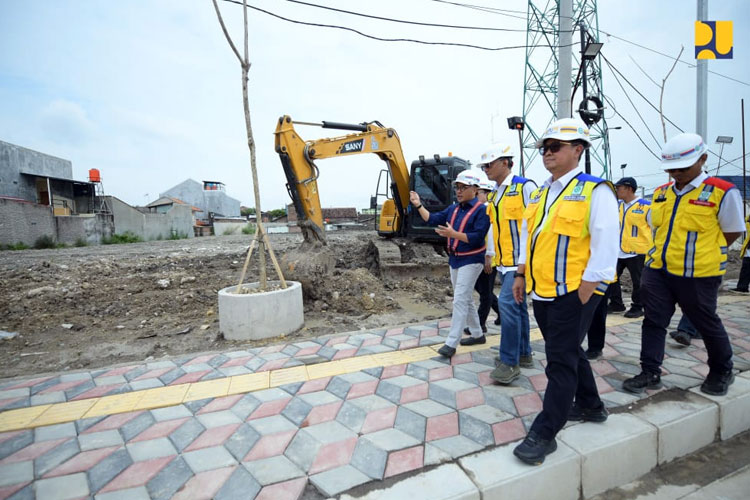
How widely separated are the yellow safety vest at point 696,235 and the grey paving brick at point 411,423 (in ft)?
7.10

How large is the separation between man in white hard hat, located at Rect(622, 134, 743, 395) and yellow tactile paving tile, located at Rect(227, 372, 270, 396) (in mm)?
2772

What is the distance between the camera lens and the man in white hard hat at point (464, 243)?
333 cm

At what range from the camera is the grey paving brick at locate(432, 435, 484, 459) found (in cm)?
207

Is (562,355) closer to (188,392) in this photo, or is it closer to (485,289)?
(485,289)

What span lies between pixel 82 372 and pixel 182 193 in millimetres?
49840

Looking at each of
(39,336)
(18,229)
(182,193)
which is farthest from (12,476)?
(182,193)

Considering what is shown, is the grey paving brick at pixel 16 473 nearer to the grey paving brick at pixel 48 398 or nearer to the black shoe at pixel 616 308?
the grey paving brick at pixel 48 398

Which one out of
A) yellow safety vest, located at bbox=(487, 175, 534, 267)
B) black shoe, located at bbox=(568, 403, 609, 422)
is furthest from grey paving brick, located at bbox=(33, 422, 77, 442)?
yellow safety vest, located at bbox=(487, 175, 534, 267)

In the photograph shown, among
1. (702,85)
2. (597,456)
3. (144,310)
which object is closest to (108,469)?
(597,456)

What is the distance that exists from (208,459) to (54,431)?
1.22 meters

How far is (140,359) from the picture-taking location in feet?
13.3

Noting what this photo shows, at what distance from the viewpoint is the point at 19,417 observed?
2.63 m

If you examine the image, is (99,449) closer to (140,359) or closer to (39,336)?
(140,359)

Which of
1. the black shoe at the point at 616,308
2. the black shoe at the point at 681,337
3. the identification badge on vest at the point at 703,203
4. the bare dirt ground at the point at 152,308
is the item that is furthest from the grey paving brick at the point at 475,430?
the black shoe at the point at 616,308
